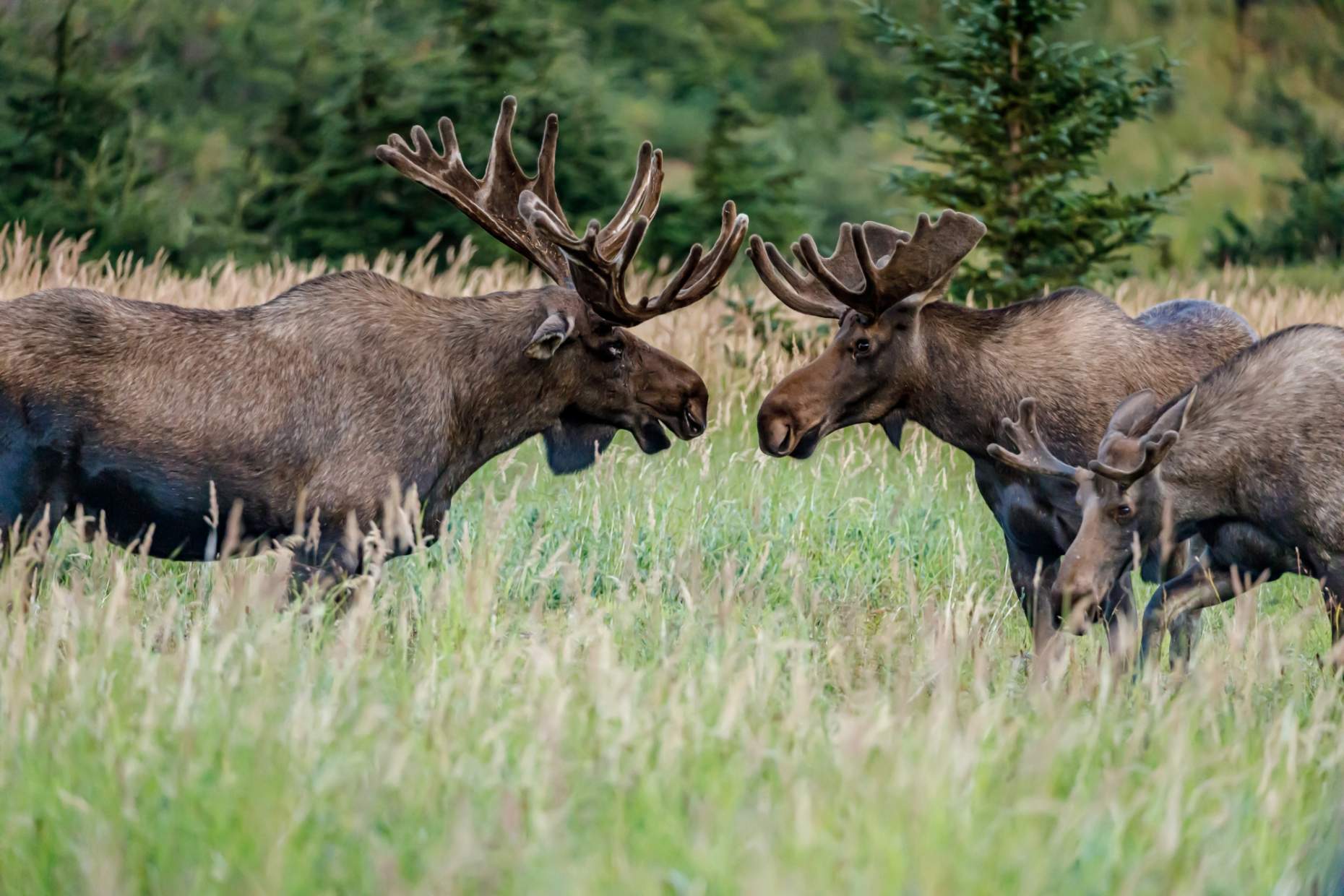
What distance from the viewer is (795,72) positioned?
143 ft

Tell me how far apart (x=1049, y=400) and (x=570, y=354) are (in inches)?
72.8

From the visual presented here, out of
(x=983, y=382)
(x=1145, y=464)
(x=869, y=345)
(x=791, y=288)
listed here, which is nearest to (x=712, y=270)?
(x=791, y=288)

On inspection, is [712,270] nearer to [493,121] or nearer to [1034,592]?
[1034,592]

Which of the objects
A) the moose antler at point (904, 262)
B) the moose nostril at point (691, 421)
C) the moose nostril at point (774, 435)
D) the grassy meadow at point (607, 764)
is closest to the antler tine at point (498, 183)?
the moose nostril at point (691, 421)

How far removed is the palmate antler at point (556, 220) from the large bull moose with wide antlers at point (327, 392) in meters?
0.01

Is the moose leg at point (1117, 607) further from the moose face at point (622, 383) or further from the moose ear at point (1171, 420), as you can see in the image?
the moose face at point (622, 383)

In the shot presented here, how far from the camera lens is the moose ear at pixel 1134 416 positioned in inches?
235

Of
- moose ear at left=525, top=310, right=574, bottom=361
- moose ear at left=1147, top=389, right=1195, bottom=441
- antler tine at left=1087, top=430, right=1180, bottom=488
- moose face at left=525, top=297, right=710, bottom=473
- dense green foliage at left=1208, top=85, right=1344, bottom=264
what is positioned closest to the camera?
antler tine at left=1087, top=430, right=1180, bottom=488

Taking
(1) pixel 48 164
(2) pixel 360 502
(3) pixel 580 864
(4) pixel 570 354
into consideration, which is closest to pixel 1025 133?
(4) pixel 570 354

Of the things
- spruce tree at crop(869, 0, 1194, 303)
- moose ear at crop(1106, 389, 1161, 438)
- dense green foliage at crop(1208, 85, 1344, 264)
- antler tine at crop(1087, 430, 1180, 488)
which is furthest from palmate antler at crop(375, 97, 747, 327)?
dense green foliage at crop(1208, 85, 1344, 264)

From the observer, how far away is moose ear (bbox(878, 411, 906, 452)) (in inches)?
268

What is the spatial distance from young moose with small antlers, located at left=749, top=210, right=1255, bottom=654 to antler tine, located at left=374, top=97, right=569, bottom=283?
91 cm

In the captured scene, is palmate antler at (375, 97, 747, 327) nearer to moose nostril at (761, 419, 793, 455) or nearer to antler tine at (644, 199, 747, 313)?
antler tine at (644, 199, 747, 313)

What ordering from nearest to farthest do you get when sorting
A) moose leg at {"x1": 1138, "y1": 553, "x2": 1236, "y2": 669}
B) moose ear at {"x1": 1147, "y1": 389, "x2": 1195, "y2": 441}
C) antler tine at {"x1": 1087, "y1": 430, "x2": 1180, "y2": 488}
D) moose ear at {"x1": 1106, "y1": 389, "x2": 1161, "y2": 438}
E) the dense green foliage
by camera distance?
antler tine at {"x1": 1087, "y1": 430, "x2": 1180, "y2": 488} < moose ear at {"x1": 1147, "y1": 389, "x2": 1195, "y2": 441} < moose ear at {"x1": 1106, "y1": 389, "x2": 1161, "y2": 438} < moose leg at {"x1": 1138, "y1": 553, "x2": 1236, "y2": 669} < the dense green foliage
